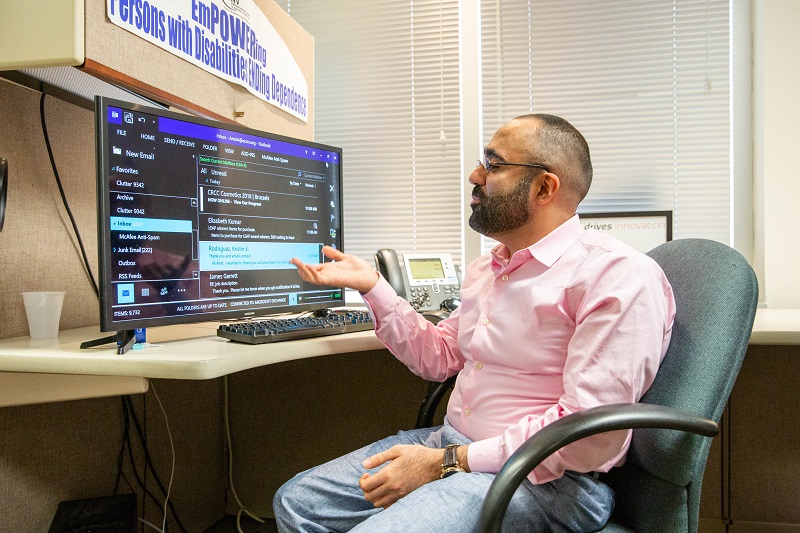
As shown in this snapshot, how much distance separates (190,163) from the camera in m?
1.29

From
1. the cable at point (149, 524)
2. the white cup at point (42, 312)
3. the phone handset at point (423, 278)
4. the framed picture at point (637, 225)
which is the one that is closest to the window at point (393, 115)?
the phone handset at point (423, 278)

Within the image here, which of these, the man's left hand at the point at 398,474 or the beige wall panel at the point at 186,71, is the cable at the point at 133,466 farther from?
the man's left hand at the point at 398,474

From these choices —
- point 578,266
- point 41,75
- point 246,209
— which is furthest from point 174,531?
point 578,266

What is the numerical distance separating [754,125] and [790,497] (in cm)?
126

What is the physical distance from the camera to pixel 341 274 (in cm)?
140

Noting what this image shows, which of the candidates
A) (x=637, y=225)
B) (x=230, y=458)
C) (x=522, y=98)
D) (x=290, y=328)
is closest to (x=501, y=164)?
(x=290, y=328)

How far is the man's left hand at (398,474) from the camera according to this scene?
107cm

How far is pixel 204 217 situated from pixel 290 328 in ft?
0.96

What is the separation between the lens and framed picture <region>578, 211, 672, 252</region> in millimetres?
2205

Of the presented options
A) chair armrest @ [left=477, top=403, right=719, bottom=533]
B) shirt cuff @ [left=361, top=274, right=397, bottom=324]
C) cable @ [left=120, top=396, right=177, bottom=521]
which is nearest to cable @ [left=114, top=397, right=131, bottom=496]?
cable @ [left=120, top=396, right=177, bottom=521]

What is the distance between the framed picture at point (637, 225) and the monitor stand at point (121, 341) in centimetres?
160

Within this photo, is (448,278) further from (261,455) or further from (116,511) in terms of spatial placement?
(116,511)

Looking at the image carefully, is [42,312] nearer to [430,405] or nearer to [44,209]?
[44,209]

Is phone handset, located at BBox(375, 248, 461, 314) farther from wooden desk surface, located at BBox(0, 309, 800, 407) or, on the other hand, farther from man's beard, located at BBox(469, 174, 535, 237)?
man's beard, located at BBox(469, 174, 535, 237)
